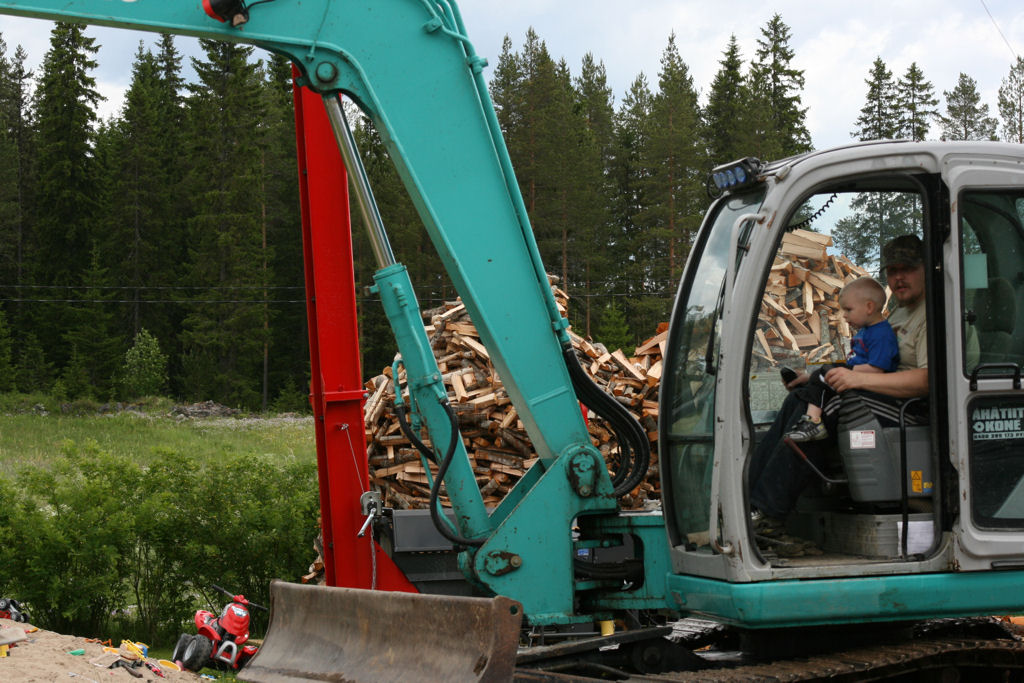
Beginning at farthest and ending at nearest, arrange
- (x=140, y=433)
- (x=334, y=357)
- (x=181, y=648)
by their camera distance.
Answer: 1. (x=140, y=433)
2. (x=181, y=648)
3. (x=334, y=357)

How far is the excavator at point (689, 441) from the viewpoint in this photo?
14.0ft

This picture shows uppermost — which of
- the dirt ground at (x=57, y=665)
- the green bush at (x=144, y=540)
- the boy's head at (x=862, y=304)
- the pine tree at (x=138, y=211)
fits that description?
the pine tree at (x=138, y=211)

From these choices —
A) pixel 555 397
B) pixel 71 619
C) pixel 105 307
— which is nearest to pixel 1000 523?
pixel 555 397

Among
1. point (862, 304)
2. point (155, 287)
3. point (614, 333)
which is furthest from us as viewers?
point (155, 287)

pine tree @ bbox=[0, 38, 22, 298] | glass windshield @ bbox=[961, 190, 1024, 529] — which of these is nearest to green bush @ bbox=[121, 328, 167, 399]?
pine tree @ bbox=[0, 38, 22, 298]

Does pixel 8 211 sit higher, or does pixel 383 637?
pixel 8 211

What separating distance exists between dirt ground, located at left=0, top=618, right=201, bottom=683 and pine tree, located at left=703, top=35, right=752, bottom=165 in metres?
34.2

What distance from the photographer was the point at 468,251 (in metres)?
4.80

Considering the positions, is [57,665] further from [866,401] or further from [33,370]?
[33,370]

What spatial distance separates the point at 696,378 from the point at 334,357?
2.80m

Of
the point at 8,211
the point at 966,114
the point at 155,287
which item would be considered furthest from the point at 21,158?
the point at 966,114

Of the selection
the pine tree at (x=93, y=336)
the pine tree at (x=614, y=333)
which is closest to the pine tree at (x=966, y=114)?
the pine tree at (x=614, y=333)

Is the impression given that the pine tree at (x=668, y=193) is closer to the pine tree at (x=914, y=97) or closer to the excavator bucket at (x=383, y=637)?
the pine tree at (x=914, y=97)

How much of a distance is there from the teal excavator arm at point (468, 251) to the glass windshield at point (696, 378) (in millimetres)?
372
